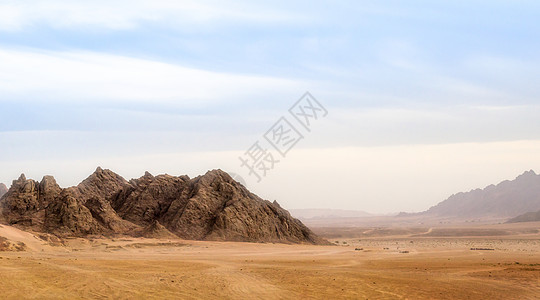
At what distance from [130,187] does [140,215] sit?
5963 millimetres

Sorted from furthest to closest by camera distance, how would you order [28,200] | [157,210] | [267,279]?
1. [157,210]
2. [28,200]
3. [267,279]

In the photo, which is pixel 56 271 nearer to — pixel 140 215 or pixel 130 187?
pixel 140 215

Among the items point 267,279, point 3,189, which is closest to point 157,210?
point 267,279

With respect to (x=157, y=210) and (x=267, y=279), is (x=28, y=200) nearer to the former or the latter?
(x=157, y=210)

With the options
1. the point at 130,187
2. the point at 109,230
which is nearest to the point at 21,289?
the point at 109,230

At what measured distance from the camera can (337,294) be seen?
22531mm

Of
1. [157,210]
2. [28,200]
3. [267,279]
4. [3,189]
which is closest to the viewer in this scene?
[267,279]

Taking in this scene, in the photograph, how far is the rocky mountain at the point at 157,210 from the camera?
53.9m

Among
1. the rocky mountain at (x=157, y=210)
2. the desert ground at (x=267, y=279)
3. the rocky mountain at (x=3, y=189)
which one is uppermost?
the rocky mountain at (x=3, y=189)

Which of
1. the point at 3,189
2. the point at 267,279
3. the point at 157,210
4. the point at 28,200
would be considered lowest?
the point at 267,279

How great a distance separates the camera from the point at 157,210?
6184 cm

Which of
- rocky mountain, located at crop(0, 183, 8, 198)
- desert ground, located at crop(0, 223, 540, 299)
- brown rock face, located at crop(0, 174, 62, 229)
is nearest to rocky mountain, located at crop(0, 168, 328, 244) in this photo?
brown rock face, located at crop(0, 174, 62, 229)

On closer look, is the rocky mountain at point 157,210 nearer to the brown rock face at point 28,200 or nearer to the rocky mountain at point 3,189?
the brown rock face at point 28,200

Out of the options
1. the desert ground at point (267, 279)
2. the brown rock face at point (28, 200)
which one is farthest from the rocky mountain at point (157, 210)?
the desert ground at point (267, 279)
